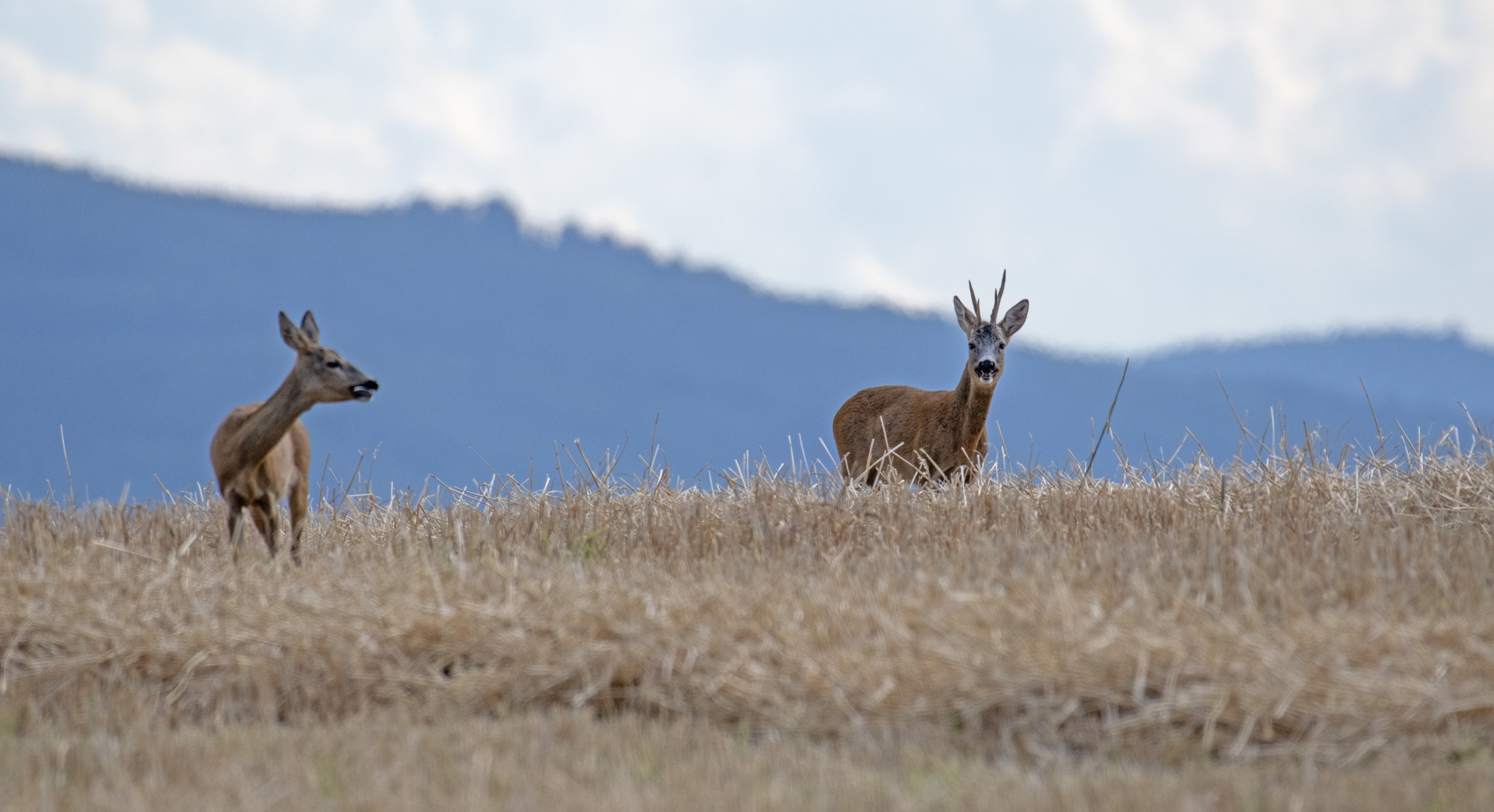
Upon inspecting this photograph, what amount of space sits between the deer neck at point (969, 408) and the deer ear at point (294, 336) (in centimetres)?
503

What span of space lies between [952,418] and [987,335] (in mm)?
729

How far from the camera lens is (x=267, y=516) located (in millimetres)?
7812

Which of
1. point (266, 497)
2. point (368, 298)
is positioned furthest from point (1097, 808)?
point (368, 298)

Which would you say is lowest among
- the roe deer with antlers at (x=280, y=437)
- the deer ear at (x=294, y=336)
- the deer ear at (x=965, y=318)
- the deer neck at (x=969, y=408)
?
the roe deer with antlers at (x=280, y=437)

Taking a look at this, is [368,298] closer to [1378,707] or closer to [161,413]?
[161,413]

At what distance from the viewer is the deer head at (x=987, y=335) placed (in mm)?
10125

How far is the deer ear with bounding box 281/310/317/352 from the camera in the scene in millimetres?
7461

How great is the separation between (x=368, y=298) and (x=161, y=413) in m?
26.0

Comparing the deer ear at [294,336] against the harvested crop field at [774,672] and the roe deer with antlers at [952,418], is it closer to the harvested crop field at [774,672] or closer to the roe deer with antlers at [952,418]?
the harvested crop field at [774,672]

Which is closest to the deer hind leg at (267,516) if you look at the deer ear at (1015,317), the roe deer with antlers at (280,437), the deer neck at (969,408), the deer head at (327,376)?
the roe deer with antlers at (280,437)

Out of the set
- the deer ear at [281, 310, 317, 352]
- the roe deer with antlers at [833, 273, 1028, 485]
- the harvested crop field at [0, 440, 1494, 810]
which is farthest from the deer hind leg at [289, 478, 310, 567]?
the roe deer with antlers at [833, 273, 1028, 485]

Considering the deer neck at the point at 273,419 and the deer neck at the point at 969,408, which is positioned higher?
the deer neck at the point at 969,408

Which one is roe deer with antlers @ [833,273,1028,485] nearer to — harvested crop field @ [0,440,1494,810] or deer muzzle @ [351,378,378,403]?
harvested crop field @ [0,440,1494,810]

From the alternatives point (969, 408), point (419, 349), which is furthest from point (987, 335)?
point (419, 349)
